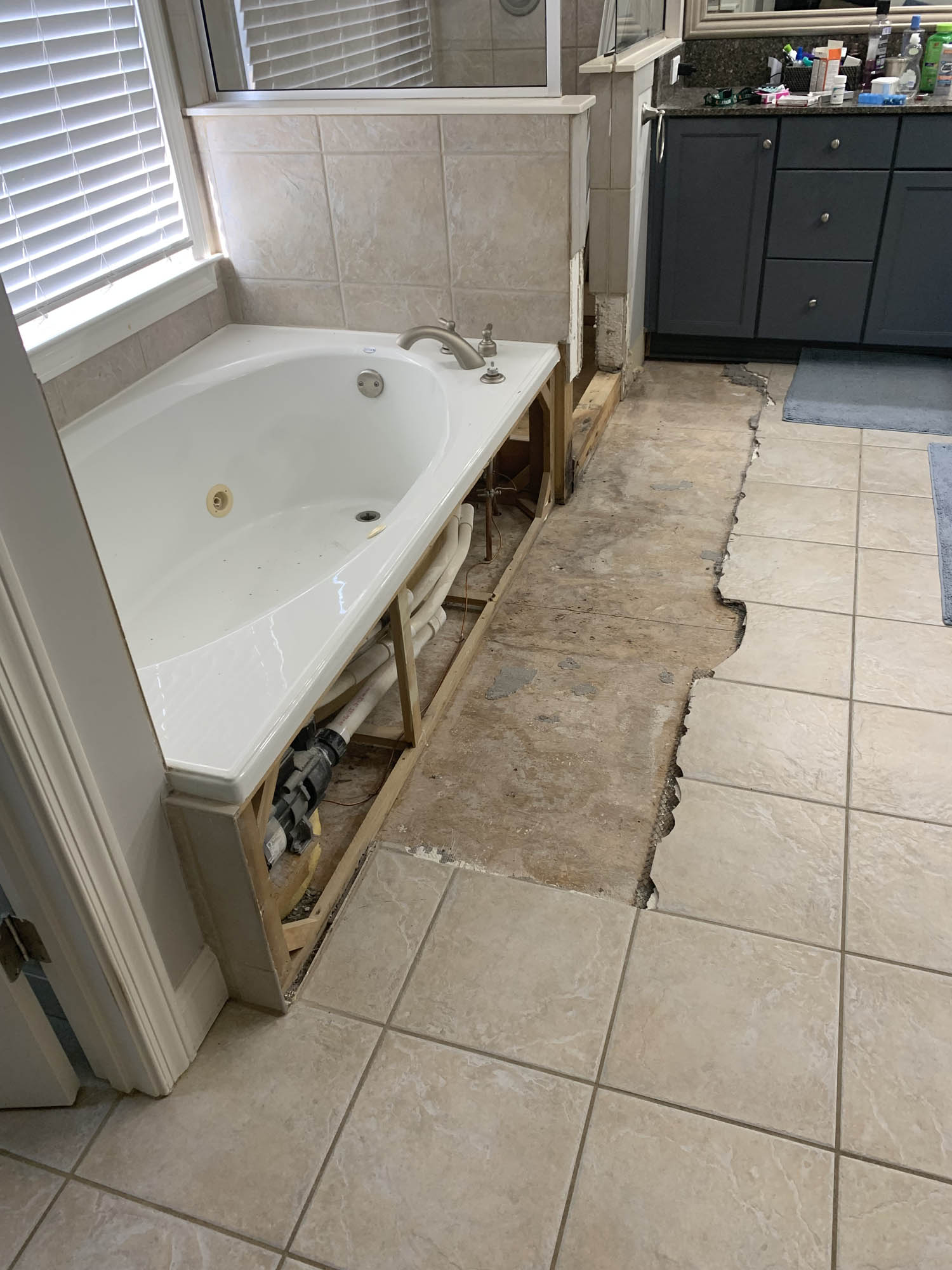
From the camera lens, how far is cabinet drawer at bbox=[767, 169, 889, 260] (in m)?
3.19

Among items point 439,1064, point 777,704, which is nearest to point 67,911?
point 439,1064

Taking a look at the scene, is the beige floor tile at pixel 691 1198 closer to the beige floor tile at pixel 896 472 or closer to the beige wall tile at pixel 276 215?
the beige floor tile at pixel 896 472

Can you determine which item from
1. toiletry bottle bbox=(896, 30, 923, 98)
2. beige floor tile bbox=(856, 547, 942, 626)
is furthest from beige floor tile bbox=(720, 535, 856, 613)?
toiletry bottle bbox=(896, 30, 923, 98)

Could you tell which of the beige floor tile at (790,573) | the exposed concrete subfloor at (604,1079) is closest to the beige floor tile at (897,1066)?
the exposed concrete subfloor at (604,1079)

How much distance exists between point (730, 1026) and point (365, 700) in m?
0.87

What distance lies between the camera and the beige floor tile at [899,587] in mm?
2260

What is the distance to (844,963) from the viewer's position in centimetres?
151

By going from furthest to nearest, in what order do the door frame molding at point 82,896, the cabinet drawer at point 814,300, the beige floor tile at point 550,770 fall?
the cabinet drawer at point 814,300, the beige floor tile at point 550,770, the door frame molding at point 82,896

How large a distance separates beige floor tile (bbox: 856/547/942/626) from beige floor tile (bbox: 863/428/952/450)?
2.21ft

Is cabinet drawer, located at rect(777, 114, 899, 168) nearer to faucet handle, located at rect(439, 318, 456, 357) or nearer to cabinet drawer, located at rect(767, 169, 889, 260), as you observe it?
cabinet drawer, located at rect(767, 169, 889, 260)

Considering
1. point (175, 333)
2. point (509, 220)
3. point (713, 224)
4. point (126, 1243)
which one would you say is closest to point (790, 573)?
point (509, 220)

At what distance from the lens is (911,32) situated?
129 inches

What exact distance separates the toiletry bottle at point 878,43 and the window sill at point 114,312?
7.74ft

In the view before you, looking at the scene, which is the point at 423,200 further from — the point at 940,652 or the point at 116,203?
the point at 940,652
